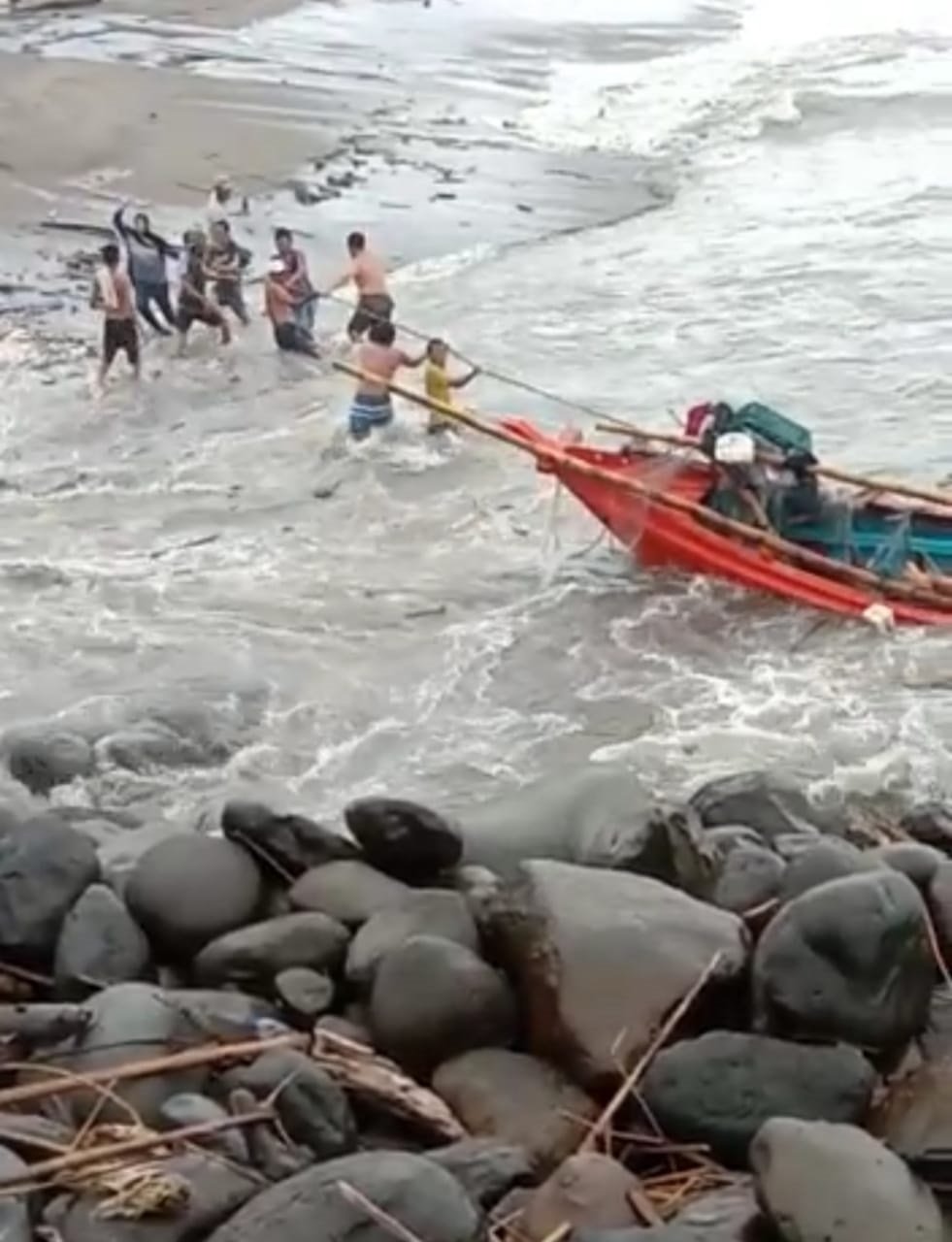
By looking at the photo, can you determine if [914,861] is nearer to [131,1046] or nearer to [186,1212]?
[131,1046]

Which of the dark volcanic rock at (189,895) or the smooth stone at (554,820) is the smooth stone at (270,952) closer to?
the dark volcanic rock at (189,895)

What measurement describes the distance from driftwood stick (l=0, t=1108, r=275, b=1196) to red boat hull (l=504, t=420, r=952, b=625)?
8.07 m

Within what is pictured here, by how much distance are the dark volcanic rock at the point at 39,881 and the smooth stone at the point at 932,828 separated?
12.0 feet

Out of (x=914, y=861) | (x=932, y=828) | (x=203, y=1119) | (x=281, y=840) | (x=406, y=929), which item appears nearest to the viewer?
(x=203, y=1119)

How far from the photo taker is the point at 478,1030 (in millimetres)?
6547

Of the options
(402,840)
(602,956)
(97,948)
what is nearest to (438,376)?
(402,840)

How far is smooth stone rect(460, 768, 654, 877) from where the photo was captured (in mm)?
8461

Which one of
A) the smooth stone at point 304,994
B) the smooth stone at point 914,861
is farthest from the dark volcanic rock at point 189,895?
the smooth stone at point 914,861

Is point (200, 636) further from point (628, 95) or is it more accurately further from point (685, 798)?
point (628, 95)

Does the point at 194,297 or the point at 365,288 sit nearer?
the point at 365,288

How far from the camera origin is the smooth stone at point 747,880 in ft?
24.3

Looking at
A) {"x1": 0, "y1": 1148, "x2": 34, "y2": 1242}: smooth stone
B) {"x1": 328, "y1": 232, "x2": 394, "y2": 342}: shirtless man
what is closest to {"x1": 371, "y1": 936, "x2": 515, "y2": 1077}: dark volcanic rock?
{"x1": 0, "y1": 1148, "x2": 34, "y2": 1242}: smooth stone

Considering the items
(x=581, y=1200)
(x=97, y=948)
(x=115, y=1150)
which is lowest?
(x=97, y=948)

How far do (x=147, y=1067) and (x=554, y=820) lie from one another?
3143 mm
